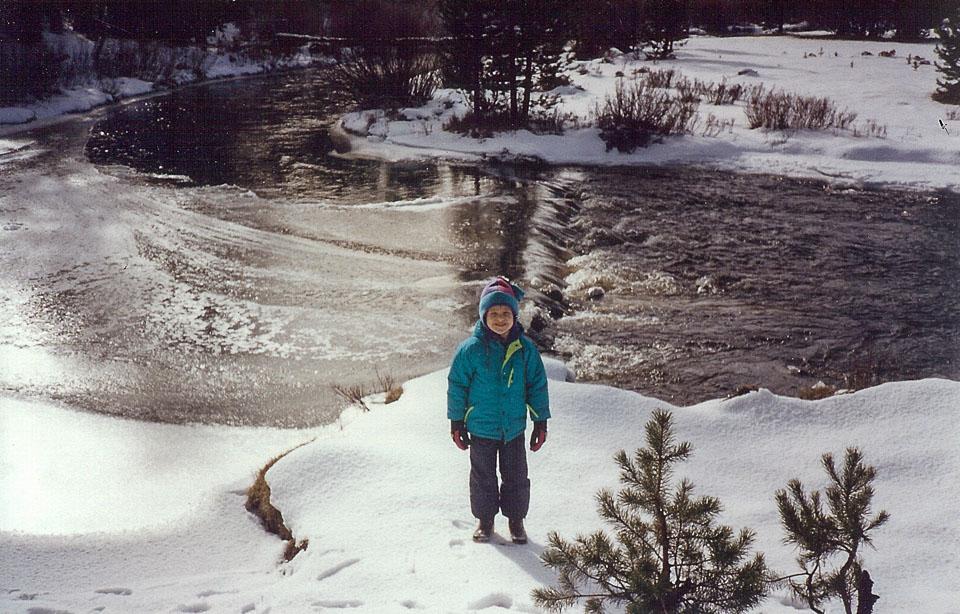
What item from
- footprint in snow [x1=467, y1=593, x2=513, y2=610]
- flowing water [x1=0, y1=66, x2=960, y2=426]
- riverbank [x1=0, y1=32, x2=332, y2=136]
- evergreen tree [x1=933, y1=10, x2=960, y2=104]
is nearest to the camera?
footprint in snow [x1=467, y1=593, x2=513, y2=610]

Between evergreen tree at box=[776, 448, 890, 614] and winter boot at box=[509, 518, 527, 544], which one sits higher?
evergreen tree at box=[776, 448, 890, 614]

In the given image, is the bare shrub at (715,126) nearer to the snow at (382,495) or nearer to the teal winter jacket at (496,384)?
the snow at (382,495)

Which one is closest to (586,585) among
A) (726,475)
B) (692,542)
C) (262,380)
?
(692,542)

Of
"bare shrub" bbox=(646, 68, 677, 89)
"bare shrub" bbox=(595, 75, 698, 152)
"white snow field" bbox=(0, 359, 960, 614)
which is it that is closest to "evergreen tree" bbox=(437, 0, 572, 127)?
"bare shrub" bbox=(595, 75, 698, 152)

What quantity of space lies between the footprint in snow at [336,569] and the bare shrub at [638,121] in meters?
15.0

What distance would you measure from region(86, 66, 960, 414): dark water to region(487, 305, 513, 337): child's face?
3.62 meters

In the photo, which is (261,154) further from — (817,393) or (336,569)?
(336,569)

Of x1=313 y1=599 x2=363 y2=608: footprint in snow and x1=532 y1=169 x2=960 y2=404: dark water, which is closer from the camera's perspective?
x1=313 y1=599 x2=363 y2=608: footprint in snow

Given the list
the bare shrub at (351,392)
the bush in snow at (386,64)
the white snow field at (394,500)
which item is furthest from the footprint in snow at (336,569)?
the bush in snow at (386,64)

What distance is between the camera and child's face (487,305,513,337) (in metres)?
3.51

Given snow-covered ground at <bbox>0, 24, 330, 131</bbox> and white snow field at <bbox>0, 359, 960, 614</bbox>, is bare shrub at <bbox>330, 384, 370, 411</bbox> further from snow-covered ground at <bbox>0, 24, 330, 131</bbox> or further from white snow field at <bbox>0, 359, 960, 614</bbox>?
snow-covered ground at <bbox>0, 24, 330, 131</bbox>

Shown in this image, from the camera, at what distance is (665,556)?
249 centimetres

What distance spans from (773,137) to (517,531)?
15.5 m

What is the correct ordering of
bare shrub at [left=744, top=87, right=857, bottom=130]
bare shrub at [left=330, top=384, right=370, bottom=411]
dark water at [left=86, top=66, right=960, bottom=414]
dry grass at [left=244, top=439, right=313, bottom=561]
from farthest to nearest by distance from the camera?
1. bare shrub at [left=744, top=87, right=857, bottom=130]
2. dark water at [left=86, top=66, right=960, bottom=414]
3. bare shrub at [left=330, top=384, right=370, bottom=411]
4. dry grass at [left=244, top=439, right=313, bottom=561]
